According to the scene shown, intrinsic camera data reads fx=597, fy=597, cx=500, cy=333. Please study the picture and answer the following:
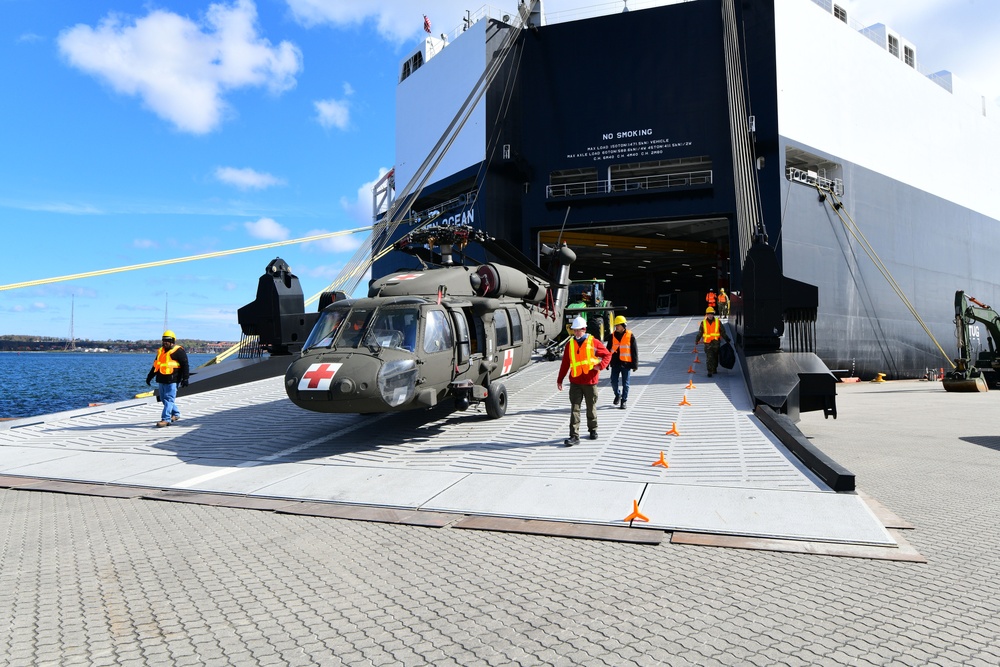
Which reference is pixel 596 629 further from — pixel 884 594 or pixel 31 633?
pixel 31 633

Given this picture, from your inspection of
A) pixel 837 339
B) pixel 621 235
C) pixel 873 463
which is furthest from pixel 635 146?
pixel 873 463

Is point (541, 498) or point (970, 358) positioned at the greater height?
point (970, 358)

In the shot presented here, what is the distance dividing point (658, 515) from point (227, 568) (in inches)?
148

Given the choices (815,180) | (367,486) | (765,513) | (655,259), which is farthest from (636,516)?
(655,259)

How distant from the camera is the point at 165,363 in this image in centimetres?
1071

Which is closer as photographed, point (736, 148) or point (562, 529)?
point (562, 529)

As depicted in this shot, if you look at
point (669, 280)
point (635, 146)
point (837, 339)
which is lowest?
point (837, 339)

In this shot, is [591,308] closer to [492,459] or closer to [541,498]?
[492,459]

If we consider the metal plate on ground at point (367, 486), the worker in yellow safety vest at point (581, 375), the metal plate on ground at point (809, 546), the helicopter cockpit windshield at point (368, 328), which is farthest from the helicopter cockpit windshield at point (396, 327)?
the metal plate on ground at point (809, 546)

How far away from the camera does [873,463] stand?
346 inches

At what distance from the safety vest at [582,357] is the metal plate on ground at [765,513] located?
252 cm

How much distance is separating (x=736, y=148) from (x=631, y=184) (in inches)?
264

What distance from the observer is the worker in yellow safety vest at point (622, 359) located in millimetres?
11000

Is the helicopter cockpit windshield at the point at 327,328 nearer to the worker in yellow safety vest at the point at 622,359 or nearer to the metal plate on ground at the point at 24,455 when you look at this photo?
the metal plate on ground at the point at 24,455
